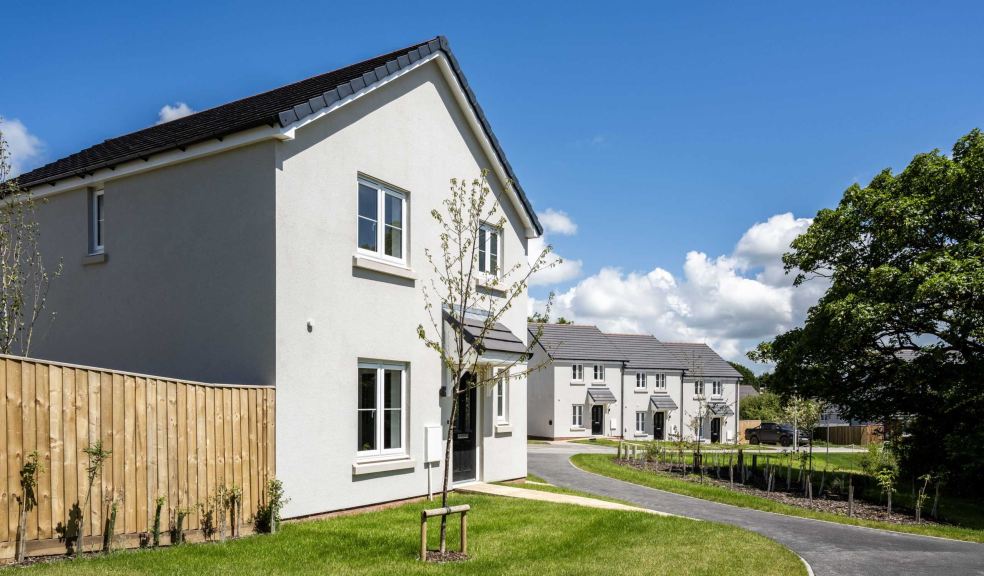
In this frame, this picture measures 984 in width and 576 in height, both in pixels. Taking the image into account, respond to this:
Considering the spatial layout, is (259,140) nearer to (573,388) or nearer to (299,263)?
(299,263)

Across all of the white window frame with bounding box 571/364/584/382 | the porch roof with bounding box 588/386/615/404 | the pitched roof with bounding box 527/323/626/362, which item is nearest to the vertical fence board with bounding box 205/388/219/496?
the pitched roof with bounding box 527/323/626/362

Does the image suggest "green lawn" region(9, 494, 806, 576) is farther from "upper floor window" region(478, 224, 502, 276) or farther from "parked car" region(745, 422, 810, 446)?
"parked car" region(745, 422, 810, 446)

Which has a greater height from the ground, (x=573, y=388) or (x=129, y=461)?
(x=129, y=461)

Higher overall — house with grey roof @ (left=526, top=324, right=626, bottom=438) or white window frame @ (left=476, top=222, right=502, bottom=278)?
white window frame @ (left=476, top=222, right=502, bottom=278)

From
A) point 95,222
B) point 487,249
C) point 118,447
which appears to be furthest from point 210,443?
point 487,249

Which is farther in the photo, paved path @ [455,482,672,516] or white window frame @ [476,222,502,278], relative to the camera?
white window frame @ [476,222,502,278]

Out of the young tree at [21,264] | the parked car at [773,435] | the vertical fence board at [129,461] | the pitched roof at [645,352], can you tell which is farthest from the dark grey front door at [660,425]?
the vertical fence board at [129,461]

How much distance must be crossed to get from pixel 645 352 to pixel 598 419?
24.8 feet

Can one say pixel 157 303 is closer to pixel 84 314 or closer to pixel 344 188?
pixel 84 314

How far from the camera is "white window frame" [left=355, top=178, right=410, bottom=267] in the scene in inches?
515

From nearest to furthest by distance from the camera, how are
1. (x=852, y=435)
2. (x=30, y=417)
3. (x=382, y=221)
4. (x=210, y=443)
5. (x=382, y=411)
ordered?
1. (x=30, y=417)
2. (x=210, y=443)
3. (x=382, y=411)
4. (x=382, y=221)
5. (x=852, y=435)

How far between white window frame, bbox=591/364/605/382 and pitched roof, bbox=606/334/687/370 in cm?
253

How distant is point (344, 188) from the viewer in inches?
495

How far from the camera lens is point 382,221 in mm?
13594
